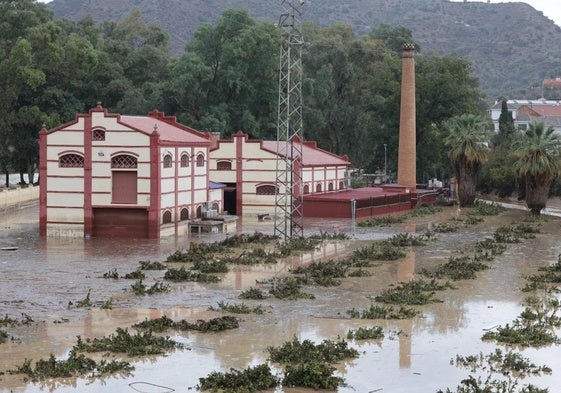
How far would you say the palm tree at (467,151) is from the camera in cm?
7681

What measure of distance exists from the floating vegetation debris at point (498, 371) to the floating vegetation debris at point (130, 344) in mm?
7330

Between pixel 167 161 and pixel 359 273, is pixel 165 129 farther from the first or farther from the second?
pixel 359 273

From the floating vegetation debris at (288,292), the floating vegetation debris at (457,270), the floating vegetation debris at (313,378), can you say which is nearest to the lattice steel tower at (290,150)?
the floating vegetation debris at (457,270)

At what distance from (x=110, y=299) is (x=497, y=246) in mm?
23071

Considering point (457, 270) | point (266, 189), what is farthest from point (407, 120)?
point (457, 270)

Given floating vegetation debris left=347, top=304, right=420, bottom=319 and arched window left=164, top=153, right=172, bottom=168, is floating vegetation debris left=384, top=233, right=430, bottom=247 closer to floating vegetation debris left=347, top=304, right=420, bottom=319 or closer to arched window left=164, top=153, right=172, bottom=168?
arched window left=164, top=153, right=172, bottom=168

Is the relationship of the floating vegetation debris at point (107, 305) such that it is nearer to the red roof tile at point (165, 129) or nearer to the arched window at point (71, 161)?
the red roof tile at point (165, 129)

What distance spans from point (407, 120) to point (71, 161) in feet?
113

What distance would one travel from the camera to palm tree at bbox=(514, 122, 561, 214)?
217 feet

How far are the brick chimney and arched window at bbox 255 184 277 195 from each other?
1613 centimetres

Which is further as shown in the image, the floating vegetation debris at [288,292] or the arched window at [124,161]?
the arched window at [124,161]

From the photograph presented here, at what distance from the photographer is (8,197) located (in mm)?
73375

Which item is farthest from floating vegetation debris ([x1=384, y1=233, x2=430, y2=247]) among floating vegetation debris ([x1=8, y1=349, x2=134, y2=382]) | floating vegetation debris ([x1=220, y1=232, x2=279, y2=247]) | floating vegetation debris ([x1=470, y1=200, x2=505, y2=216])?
floating vegetation debris ([x1=8, y1=349, x2=134, y2=382])

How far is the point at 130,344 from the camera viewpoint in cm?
2466
